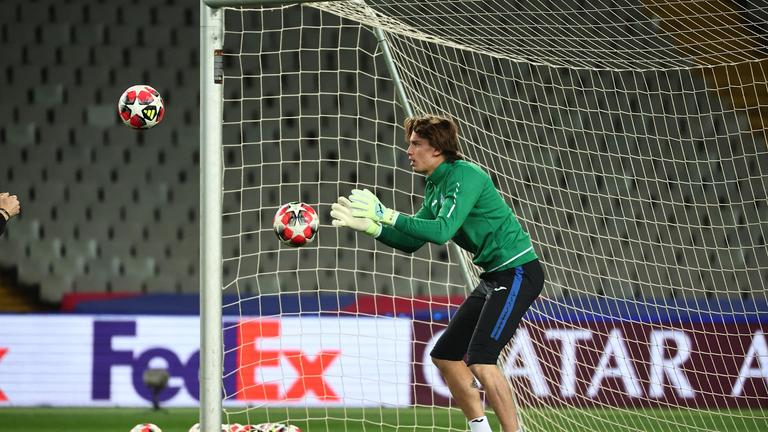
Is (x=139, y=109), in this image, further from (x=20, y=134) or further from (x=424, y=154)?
(x=20, y=134)

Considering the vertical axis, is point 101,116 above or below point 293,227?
above

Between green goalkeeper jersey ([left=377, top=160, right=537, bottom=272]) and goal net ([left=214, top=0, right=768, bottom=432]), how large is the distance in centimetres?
152

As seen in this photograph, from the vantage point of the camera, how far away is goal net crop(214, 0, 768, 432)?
7.23m

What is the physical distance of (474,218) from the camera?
14.0 ft

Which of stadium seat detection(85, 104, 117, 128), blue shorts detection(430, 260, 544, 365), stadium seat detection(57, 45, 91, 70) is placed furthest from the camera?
stadium seat detection(57, 45, 91, 70)

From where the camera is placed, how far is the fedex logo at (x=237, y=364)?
8.03m

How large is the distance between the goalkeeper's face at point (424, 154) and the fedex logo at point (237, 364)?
149 inches

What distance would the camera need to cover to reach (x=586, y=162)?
989 centimetres

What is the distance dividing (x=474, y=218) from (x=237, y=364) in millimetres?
4322

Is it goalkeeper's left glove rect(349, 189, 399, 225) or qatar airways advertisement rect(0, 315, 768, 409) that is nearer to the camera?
goalkeeper's left glove rect(349, 189, 399, 225)

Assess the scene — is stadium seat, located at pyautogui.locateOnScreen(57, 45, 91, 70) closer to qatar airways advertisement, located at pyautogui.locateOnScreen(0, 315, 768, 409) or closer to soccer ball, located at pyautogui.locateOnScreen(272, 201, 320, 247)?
qatar airways advertisement, located at pyautogui.locateOnScreen(0, 315, 768, 409)

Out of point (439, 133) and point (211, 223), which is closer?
point (211, 223)

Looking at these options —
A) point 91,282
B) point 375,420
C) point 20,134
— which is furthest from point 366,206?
point 20,134

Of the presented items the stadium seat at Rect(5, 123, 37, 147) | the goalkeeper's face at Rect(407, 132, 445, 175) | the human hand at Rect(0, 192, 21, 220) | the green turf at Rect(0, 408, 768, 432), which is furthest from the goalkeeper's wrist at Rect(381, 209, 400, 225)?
the stadium seat at Rect(5, 123, 37, 147)
